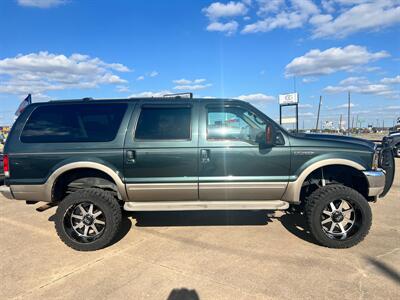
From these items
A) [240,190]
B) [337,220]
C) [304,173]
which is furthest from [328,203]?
[240,190]

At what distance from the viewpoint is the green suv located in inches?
155

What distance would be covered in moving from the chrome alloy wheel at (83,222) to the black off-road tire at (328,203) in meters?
2.87

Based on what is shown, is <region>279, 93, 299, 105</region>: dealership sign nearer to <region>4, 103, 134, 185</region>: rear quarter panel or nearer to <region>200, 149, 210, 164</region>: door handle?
<region>200, 149, 210, 164</region>: door handle

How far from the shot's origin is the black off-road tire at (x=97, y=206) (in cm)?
393

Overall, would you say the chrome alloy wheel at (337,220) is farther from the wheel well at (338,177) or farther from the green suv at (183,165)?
the wheel well at (338,177)

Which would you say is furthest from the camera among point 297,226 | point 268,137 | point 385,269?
point 297,226

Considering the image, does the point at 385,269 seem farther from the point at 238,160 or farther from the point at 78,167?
the point at 78,167

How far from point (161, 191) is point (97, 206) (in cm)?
90

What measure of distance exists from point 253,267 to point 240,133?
5.68 feet

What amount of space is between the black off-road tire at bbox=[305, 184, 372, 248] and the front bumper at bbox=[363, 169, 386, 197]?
0.20 meters

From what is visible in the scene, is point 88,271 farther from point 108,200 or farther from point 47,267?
point 108,200

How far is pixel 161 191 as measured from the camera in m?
4.02

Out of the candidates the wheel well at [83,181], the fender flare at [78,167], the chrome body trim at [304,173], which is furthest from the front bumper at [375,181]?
the wheel well at [83,181]

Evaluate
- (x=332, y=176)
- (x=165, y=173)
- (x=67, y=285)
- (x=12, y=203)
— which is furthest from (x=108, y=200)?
(x=12, y=203)
